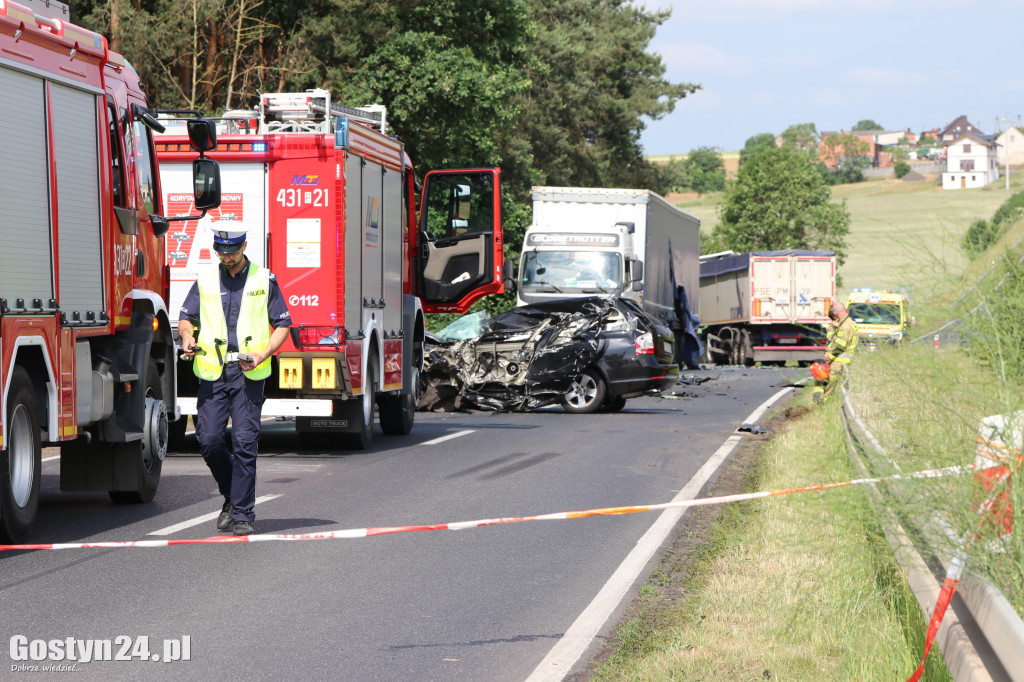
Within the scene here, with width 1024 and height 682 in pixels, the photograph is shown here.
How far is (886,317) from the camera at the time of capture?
245 inches

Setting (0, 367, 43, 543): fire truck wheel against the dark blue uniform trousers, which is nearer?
(0, 367, 43, 543): fire truck wheel

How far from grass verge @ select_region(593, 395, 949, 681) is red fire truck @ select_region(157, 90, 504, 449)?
660 cm

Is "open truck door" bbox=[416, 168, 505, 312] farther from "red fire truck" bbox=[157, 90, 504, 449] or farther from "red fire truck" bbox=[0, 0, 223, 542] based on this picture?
"red fire truck" bbox=[0, 0, 223, 542]

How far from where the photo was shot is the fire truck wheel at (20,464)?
790 centimetres

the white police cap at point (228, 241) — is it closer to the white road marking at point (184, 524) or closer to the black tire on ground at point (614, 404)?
the white road marking at point (184, 524)

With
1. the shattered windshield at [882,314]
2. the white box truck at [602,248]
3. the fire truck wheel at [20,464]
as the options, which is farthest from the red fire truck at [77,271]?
the white box truck at [602,248]

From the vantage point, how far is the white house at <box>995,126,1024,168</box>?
5172 mm

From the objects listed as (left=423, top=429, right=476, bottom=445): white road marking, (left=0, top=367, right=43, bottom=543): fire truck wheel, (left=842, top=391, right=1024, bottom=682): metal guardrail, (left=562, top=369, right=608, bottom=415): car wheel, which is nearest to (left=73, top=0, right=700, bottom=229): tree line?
(left=562, top=369, right=608, bottom=415): car wheel

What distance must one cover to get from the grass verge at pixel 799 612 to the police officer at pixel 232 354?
8.82 ft

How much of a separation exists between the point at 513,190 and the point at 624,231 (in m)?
16.4

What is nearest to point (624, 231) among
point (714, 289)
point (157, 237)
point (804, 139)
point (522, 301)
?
point (522, 301)

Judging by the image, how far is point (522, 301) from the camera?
24609mm

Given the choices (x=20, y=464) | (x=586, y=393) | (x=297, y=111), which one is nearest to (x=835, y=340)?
(x=586, y=393)

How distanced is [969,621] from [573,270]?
21.1 meters
